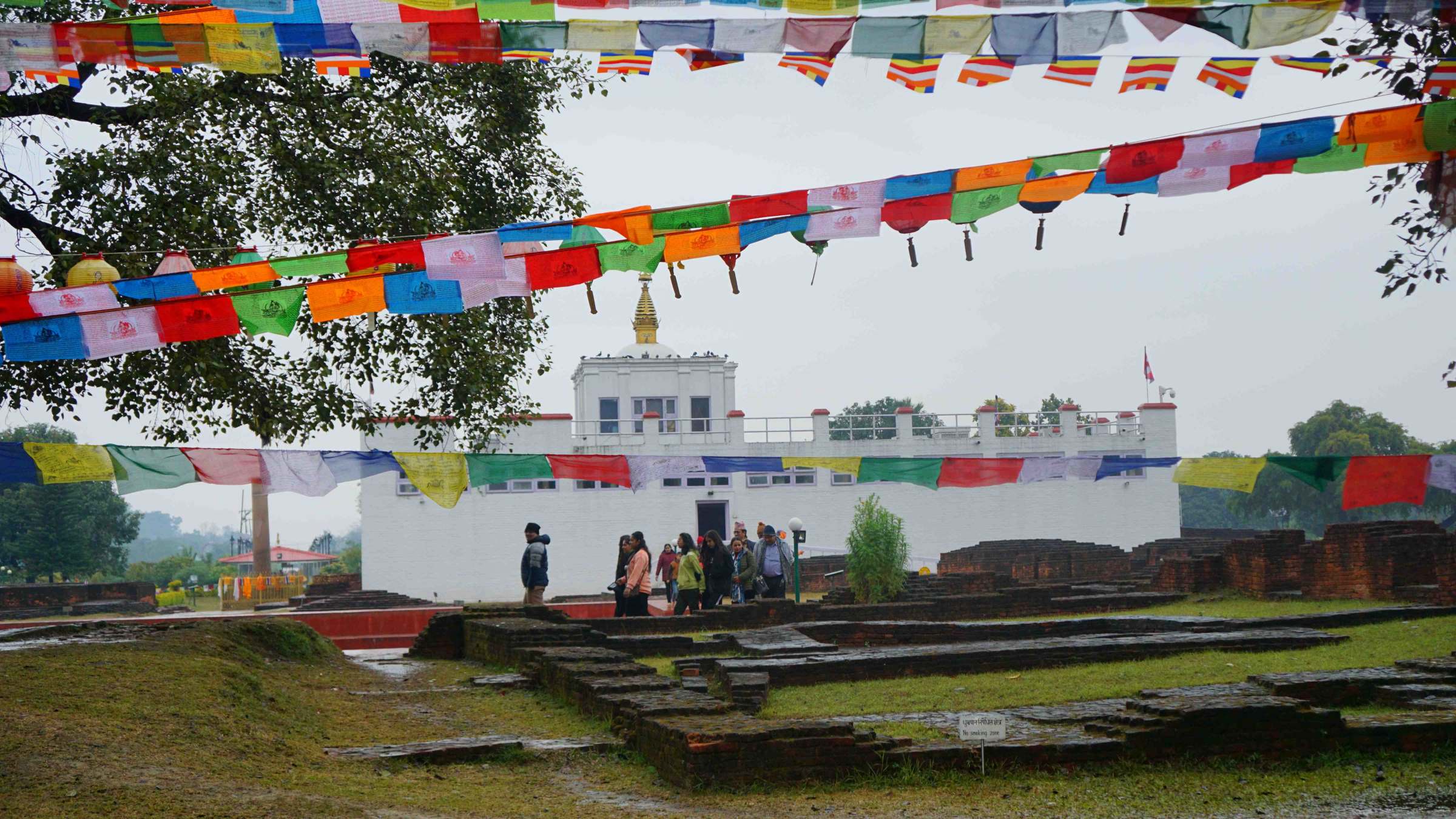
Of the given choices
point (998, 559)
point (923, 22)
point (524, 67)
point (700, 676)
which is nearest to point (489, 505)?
point (998, 559)

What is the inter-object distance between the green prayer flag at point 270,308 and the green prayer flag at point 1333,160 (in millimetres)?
6971

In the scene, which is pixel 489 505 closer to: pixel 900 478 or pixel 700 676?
pixel 900 478

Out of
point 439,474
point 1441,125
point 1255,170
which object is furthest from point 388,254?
point 1441,125

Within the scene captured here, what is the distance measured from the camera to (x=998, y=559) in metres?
30.0

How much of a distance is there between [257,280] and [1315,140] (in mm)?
7209

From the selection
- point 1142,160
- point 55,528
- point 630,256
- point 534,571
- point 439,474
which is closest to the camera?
point 1142,160

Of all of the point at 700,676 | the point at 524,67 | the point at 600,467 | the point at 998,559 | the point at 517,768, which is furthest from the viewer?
the point at 998,559

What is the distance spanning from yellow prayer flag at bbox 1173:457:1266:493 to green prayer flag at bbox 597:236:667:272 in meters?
8.61

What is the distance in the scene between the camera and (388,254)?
919 cm

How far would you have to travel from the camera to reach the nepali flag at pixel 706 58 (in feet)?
25.1

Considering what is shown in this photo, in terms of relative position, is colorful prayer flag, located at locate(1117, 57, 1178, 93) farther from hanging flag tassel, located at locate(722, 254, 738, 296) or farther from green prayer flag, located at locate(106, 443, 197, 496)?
green prayer flag, located at locate(106, 443, 197, 496)

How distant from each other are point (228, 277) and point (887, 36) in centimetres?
536

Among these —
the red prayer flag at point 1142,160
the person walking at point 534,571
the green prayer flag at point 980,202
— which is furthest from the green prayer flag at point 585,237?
the person walking at point 534,571

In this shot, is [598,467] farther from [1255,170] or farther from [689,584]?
[1255,170]
